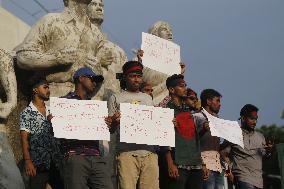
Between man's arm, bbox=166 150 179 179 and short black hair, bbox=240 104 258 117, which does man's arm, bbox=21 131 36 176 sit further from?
short black hair, bbox=240 104 258 117

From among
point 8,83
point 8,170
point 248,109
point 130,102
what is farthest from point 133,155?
point 248,109

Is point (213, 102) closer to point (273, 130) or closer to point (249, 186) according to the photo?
point (249, 186)

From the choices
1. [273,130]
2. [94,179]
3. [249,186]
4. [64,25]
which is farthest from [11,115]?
[273,130]

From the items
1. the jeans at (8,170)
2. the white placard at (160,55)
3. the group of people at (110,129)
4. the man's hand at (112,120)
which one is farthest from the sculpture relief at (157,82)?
the man's hand at (112,120)

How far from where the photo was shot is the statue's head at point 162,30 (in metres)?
9.43

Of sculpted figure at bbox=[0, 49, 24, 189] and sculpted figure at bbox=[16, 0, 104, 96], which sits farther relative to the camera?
sculpted figure at bbox=[16, 0, 104, 96]

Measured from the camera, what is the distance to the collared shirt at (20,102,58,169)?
6137mm

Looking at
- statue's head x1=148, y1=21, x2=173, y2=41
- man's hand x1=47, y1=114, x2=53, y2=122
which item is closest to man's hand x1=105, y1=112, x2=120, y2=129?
man's hand x1=47, y1=114, x2=53, y2=122

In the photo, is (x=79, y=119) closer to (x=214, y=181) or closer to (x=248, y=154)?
(x=214, y=181)

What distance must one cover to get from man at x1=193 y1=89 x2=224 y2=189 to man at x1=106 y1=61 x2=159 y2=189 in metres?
0.82

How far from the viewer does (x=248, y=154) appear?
7.71 meters

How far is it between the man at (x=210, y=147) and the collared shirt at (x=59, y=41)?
135 centimetres

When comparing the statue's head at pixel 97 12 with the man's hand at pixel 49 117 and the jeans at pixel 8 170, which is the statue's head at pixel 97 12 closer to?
the jeans at pixel 8 170

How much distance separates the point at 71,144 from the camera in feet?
19.8
